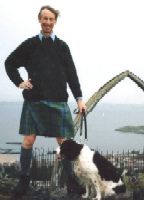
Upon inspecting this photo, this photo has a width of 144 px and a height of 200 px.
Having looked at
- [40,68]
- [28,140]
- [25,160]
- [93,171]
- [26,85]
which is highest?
[40,68]

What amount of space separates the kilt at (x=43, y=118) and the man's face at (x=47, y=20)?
969 millimetres

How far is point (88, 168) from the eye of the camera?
735cm

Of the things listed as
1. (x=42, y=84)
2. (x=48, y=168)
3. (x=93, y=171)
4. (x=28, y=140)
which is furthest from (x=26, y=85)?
(x=48, y=168)

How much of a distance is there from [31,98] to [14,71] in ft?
1.40

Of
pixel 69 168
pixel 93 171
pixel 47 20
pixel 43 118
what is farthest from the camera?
pixel 69 168

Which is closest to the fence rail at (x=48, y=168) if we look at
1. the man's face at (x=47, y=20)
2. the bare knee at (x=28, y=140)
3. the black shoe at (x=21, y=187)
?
the black shoe at (x=21, y=187)

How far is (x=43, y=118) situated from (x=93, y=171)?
106cm

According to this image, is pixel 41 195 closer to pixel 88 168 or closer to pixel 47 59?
pixel 88 168

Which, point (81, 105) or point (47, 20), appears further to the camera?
point (81, 105)

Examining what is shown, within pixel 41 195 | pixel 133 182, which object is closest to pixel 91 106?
pixel 133 182

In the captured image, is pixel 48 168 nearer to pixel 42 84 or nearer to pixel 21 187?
pixel 21 187

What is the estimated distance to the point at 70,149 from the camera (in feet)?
23.6

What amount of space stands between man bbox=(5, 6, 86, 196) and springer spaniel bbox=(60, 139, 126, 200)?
0.24 m

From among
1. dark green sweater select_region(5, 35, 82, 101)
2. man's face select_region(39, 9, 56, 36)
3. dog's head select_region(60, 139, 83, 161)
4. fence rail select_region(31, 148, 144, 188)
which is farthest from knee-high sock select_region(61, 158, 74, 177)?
fence rail select_region(31, 148, 144, 188)
